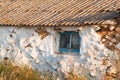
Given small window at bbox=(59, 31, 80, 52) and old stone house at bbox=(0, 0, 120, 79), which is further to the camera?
small window at bbox=(59, 31, 80, 52)

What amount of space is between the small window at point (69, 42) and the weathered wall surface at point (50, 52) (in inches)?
8.0

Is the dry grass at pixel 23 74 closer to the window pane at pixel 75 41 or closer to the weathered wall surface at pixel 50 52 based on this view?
the weathered wall surface at pixel 50 52

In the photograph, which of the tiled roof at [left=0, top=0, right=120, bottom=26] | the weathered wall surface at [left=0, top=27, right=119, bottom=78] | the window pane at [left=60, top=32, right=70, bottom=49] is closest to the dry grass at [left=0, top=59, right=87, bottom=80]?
the weathered wall surface at [left=0, top=27, right=119, bottom=78]

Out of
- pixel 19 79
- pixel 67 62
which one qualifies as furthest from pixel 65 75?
pixel 19 79

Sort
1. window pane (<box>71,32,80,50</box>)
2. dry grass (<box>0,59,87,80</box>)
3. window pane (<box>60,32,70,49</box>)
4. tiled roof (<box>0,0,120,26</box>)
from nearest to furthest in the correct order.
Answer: dry grass (<box>0,59,87,80</box>), tiled roof (<box>0,0,120,26</box>), window pane (<box>71,32,80,50</box>), window pane (<box>60,32,70,49</box>)

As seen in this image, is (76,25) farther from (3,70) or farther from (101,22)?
(3,70)

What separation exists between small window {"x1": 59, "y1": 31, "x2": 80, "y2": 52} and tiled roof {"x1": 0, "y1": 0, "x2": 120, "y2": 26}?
480 millimetres

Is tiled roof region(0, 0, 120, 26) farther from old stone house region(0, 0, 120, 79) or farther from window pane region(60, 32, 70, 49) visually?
window pane region(60, 32, 70, 49)

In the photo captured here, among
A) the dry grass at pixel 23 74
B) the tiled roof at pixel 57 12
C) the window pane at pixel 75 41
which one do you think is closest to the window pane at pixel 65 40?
the window pane at pixel 75 41

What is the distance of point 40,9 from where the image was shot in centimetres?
1265

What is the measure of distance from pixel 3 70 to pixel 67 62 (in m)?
1.99

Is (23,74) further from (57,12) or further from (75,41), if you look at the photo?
(57,12)

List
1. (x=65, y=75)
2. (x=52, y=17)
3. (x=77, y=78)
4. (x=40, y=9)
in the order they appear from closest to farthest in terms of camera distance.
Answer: (x=77, y=78)
(x=65, y=75)
(x=52, y=17)
(x=40, y=9)

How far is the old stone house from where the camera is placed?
9.95 metres
